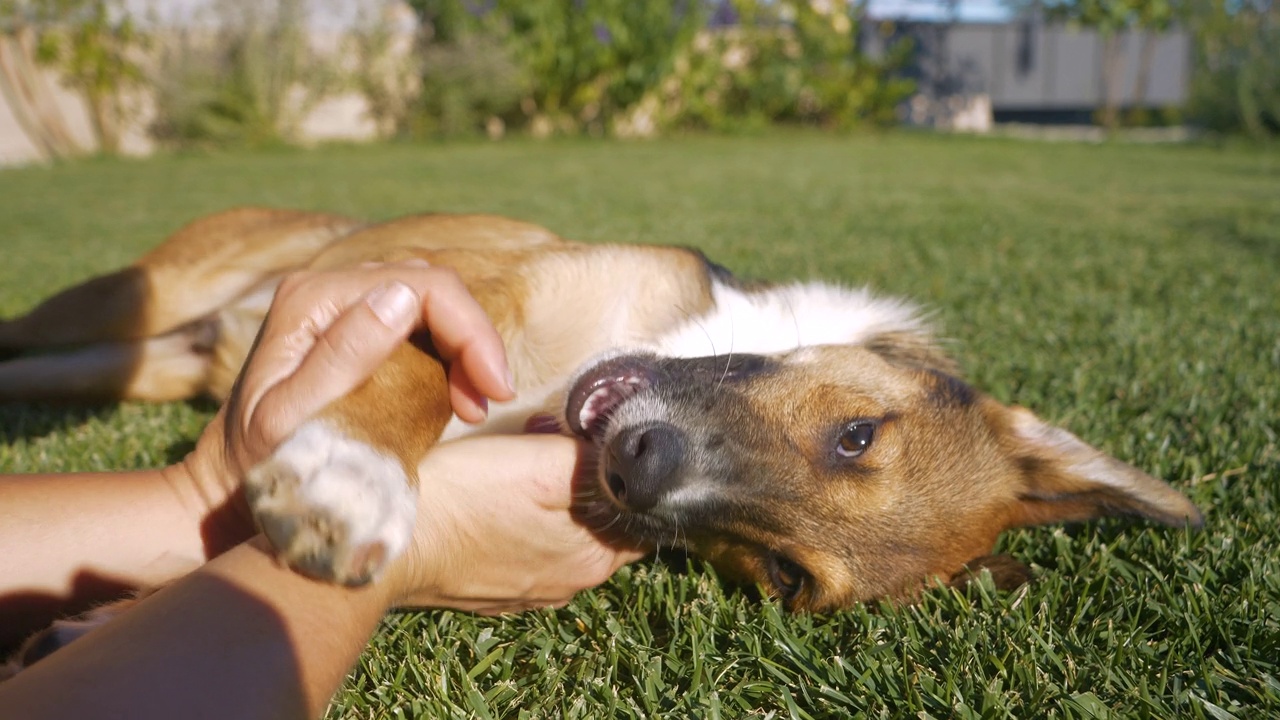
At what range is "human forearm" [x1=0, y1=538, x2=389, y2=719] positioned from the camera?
1.34 m

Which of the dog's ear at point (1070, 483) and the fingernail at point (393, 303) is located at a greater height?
the fingernail at point (393, 303)

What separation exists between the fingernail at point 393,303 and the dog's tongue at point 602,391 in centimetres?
72

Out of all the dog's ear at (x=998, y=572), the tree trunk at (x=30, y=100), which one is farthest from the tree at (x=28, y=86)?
the dog's ear at (x=998, y=572)

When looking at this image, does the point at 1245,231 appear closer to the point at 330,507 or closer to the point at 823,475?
the point at 823,475

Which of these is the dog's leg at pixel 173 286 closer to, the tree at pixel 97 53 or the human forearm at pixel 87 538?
the human forearm at pixel 87 538

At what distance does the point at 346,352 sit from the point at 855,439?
1.36 m

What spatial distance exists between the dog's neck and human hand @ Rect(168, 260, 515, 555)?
101 centimetres

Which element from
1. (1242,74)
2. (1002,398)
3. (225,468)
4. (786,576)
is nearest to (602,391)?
(786,576)

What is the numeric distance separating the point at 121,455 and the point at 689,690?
2.28 metres

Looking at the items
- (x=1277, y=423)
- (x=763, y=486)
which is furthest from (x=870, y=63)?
(x=763, y=486)

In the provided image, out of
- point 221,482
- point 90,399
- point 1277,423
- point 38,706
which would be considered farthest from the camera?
point 90,399

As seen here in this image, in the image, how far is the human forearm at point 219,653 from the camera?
1.34m

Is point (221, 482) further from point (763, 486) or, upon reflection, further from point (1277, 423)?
point (1277, 423)

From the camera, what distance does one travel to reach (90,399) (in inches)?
159
